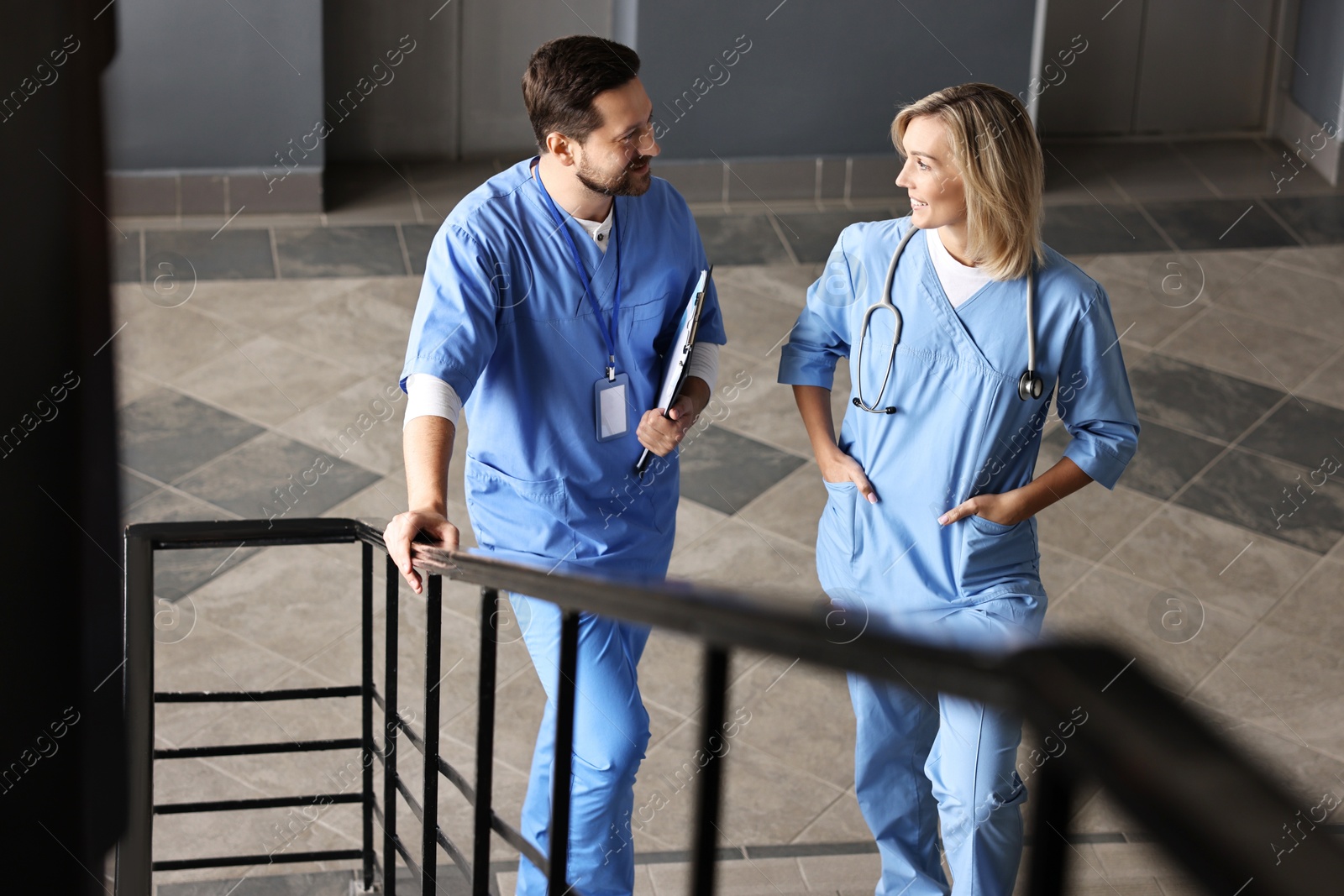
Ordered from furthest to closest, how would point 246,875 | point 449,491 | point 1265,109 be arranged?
point 1265,109
point 449,491
point 246,875

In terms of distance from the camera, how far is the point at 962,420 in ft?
7.09

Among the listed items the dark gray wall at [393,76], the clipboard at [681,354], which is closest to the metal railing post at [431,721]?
the clipboard at [681,354]

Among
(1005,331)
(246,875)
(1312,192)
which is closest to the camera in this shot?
(1005,331)

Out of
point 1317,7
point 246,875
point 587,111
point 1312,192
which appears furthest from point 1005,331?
point 1317,7

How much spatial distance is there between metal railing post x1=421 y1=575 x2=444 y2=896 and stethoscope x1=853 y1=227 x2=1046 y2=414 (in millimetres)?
770

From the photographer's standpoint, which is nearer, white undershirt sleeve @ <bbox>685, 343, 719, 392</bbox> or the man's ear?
the man's ear

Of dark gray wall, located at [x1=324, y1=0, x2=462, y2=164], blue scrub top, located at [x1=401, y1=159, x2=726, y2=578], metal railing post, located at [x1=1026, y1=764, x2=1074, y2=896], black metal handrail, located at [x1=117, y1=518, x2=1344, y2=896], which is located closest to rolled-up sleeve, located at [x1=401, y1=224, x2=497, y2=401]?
blue scrub top, located at [x1=401, y1=159, x2=726, y2=578]

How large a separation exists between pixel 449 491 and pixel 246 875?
1592 mm

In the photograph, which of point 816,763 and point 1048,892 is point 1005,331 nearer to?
point 816,763

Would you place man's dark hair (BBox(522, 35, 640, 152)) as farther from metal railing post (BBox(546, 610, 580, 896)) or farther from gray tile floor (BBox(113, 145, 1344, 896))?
metal railing post (BBox(546, 610, 580, 896))

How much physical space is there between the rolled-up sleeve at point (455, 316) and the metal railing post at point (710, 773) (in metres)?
1.33

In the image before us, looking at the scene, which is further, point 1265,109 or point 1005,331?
point 1265,109

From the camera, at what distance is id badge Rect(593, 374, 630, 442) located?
226 cm

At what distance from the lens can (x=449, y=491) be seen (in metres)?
4.15
